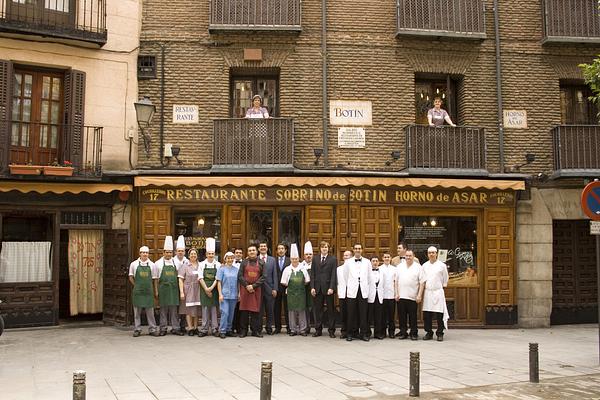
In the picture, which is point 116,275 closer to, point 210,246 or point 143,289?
point 143,289

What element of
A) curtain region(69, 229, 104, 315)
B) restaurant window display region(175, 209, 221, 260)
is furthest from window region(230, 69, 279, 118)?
curtain region(69, 229, 104, 315)

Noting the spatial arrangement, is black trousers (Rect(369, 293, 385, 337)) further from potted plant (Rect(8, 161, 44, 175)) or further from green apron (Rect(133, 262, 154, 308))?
potted plant (Rect(8, 161, 44, 175))

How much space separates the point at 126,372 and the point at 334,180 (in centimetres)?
670

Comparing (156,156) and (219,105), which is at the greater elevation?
(219,105)

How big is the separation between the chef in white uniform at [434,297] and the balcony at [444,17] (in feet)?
19.8

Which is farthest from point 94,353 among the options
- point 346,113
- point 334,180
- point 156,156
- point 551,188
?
point 551,188

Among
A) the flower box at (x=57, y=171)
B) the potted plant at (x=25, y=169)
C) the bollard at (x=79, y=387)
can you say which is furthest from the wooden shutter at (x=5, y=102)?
the bollard at (x=79, y=387)

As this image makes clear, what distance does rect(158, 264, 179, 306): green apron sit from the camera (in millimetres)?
12273

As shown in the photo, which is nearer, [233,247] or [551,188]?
[233,247]

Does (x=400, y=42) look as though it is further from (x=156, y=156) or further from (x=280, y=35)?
(x=156, y=156)

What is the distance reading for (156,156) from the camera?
46.7 ft

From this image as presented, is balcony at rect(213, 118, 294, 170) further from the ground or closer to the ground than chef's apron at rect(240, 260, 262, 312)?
further from the ground

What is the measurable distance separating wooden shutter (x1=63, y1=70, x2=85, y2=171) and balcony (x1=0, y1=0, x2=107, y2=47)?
910 millimetres

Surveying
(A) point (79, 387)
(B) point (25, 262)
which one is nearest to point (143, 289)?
(B) point (25, 262)
